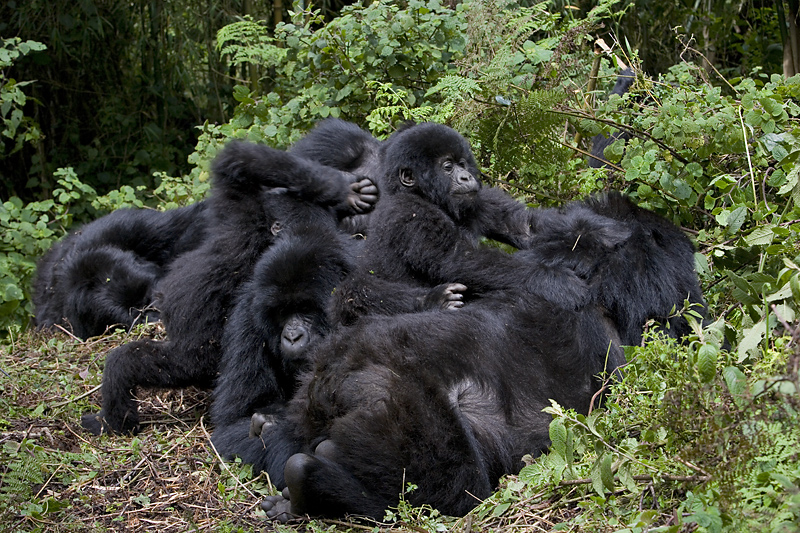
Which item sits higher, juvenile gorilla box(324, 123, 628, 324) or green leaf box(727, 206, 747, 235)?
green leaf box(727, 206, 747, 235)

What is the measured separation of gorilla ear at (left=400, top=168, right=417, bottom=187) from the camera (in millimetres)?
4379

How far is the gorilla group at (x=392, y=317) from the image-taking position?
2955mm

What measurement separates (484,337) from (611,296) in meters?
0.59

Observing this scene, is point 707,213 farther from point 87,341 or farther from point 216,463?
point 87,341

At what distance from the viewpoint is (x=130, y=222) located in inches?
224

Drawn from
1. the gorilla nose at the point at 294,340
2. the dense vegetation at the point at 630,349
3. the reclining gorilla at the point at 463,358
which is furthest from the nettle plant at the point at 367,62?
the gorilla nose at the point at 294,340

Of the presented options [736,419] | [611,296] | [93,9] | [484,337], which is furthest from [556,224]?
[93,9]

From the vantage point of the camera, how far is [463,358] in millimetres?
3260

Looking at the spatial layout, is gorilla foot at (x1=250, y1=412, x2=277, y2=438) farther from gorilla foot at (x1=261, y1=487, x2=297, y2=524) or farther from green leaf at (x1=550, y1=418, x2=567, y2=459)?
green leaf at (x1=550, y1=418, x2=567, y2=459)

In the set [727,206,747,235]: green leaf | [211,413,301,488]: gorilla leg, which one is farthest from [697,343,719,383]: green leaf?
[211,413,301,488]: gorilla leg

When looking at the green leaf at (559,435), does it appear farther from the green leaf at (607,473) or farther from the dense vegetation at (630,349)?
the green leaf at (607,473)

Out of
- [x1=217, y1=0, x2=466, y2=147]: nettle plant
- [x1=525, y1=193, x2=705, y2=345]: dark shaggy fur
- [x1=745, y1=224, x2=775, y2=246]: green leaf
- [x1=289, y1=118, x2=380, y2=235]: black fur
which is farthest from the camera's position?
[x1=217, y1=0, x2=466, y2=147]: nettle plant

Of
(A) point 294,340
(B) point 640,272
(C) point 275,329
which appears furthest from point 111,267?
(B) point 640,272

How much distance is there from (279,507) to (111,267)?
2916 millimetres
